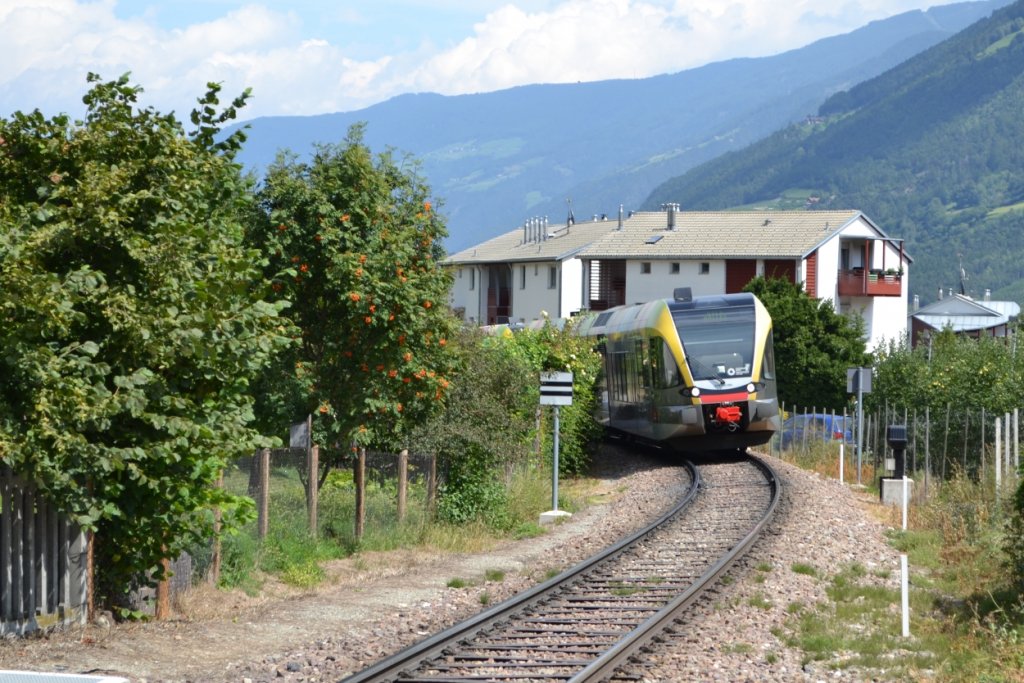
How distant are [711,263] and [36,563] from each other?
7403 centimetres

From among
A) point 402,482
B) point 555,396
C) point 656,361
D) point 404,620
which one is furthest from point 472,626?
point 656,361

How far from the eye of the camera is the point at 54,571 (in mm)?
11328

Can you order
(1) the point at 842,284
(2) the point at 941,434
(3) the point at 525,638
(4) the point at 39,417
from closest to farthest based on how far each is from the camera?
(4) the point at 39,417
(3) the point at 525,638
(2) the point at 941,434
(1) the point at 842,284

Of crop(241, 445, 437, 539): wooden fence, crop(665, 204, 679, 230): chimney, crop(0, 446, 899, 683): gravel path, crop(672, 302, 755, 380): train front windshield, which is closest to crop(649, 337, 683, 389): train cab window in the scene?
crop(672, 302, 755, 380): train front windshield

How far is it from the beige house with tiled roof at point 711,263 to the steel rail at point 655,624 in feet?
209

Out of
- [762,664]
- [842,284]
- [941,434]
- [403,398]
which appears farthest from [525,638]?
[842,284]

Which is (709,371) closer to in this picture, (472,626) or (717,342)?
(717,342)

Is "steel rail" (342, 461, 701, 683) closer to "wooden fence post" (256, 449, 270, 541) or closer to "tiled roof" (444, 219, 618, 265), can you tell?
"wooden fence post" (256, 449, 270, 541)

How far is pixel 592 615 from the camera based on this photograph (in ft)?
43.4

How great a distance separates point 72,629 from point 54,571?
0.48 metres

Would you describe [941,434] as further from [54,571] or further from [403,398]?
[54,571]

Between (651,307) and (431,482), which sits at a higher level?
(651,307)

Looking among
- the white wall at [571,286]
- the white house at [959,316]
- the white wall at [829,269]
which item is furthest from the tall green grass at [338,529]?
the white house at [959,316]

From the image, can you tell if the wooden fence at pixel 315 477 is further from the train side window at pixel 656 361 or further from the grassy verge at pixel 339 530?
the train side window at pixel 656 361
